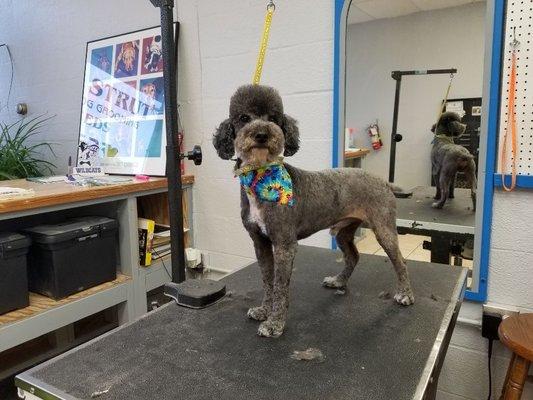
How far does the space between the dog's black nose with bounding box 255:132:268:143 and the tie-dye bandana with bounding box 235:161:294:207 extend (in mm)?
70

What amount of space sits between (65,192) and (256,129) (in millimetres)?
1037

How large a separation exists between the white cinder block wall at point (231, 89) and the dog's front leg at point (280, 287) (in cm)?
82

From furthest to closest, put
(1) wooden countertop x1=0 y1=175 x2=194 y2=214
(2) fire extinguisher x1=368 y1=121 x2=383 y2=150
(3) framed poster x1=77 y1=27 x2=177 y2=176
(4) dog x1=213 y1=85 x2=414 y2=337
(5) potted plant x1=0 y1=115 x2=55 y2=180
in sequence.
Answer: (5) potted plant x1=0 y1=115 x2=55 y2=180, (3) framed poster x1=77 y1=27 x2=177 y2=176, (2) fire extinguisher x1=368 y1=121 x2=383 y2=150, (1) wooden countertop x1=0 y1=175 x2=194 y2=214, (4) dog x1=213 y1=85 x2=414 y2=337

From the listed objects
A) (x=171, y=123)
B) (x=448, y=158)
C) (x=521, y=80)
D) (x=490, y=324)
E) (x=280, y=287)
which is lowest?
(x=490, y=324)

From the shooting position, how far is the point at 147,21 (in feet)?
6.97

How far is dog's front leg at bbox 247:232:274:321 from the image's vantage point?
1.00 meters

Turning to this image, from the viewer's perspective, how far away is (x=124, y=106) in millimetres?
2201

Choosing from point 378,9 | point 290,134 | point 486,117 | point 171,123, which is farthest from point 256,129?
point 378,9

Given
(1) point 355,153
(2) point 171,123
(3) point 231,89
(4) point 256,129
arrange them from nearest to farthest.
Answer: (4) point 256,129, (2) point 171,123, (1) point 355,153, (3) point 231,89

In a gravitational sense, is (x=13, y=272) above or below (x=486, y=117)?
below

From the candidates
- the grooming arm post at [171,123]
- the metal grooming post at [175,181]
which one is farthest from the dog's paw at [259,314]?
the grooming arm post at [171,123]

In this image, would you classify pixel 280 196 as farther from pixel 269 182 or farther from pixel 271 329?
pixel 271 329

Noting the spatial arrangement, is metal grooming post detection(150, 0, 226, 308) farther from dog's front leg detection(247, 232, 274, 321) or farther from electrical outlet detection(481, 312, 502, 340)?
electrical outlet detection(481, 312, 502, 340)

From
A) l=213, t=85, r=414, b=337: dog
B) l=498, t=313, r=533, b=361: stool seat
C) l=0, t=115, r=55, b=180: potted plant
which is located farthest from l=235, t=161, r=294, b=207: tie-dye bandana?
l=0, t=115, r=55, b=180: potted plant
